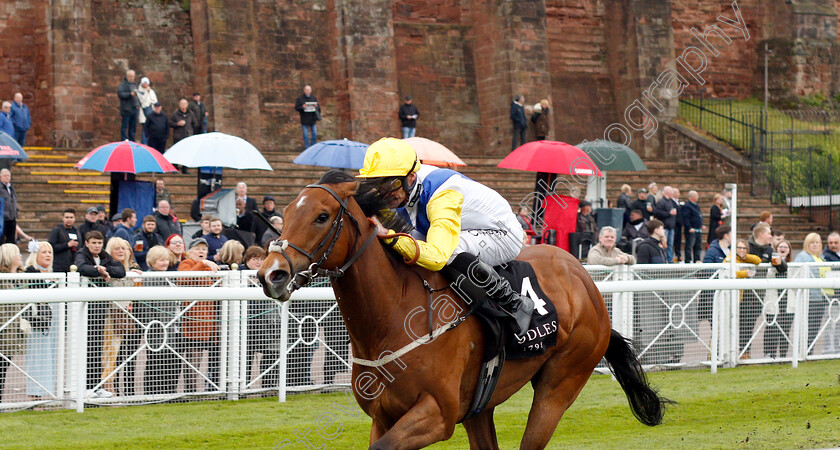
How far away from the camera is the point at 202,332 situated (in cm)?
950

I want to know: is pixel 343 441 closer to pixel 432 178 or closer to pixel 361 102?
pixel 432 178

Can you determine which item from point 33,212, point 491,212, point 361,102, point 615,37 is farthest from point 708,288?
point 615,37

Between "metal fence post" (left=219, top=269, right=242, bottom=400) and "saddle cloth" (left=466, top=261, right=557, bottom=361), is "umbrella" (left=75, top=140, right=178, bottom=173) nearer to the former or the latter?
"metal fence post" (left=219, top=269, right=242, bottom=400)

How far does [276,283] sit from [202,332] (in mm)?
5130

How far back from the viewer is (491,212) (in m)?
6.03

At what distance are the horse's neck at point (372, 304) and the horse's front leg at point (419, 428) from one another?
12.4 inches

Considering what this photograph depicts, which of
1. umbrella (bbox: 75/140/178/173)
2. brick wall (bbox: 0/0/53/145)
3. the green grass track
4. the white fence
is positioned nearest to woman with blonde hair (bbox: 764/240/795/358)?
the white fence

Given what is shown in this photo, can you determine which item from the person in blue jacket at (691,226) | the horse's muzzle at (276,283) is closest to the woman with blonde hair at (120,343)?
the horse's muzzle at (276,283)

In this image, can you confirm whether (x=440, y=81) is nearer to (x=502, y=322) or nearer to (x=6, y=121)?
(x=6, y=121)

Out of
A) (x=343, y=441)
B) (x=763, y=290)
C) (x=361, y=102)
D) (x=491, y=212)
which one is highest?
(x=361, y=102)

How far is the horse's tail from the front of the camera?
7008 mm

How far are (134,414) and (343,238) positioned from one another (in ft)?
15.0

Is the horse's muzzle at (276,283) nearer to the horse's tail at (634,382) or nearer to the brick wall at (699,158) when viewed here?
the horse's tail at (634,382)

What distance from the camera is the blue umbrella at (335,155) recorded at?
15.1 meters
